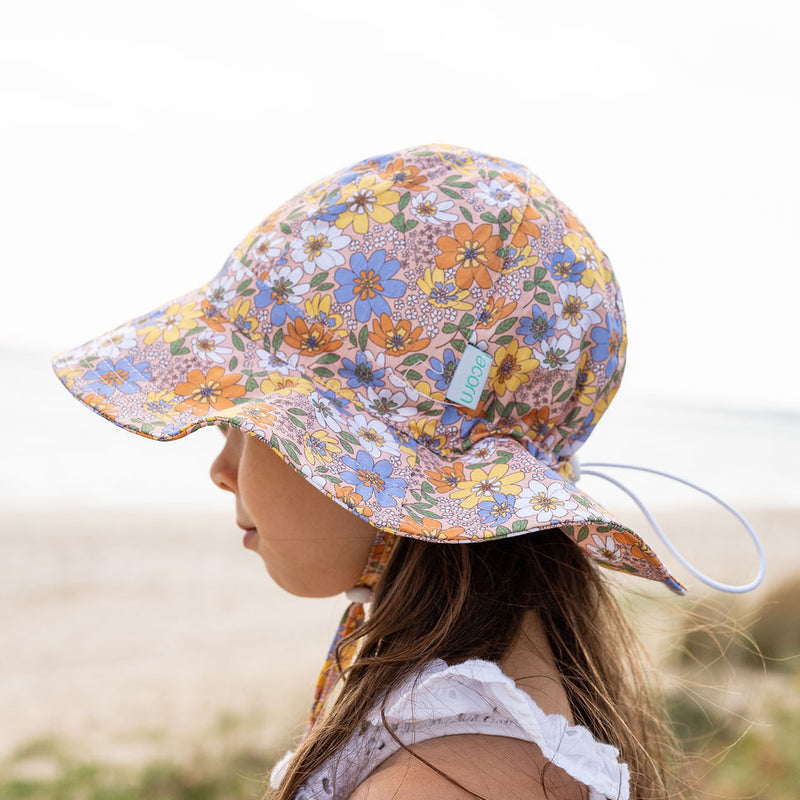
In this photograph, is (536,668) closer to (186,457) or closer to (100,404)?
(100,404)

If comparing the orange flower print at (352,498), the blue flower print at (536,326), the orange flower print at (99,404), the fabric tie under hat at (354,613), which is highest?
the blue flower print at (536,326)

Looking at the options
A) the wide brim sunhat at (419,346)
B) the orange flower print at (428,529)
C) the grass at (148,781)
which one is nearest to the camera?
the orange flower print at (428,529)

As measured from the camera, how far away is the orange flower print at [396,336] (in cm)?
123

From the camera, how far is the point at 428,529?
3.62ft

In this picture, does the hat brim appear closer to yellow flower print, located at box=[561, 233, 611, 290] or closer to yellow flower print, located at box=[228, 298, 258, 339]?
yellow flower print, located at box=[228, 298, 258, 339]

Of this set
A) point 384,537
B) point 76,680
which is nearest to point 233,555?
point 76,680

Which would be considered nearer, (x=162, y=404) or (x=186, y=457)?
(x=162, y=404)

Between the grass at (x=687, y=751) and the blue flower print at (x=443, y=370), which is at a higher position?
the blue flower print at (x=443, y=370)

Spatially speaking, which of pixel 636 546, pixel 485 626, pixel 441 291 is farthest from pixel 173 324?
pixel 636 546

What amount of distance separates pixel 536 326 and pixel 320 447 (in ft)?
1.28

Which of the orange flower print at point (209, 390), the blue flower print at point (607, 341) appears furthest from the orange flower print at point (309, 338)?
the blue flower print at point (607, 341)

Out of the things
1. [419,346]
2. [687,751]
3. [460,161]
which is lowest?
[687,751]

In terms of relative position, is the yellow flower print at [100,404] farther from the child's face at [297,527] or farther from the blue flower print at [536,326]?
the blue flower print at [536,326]

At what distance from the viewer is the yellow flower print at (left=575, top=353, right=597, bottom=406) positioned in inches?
53.3
